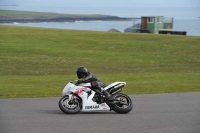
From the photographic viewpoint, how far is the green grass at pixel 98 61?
61.9ft

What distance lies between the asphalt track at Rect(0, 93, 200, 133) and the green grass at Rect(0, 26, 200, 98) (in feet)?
8.77

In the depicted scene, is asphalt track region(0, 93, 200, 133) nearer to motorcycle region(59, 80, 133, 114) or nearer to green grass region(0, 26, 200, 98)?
motorcycle region(59, 80, 133, 114)

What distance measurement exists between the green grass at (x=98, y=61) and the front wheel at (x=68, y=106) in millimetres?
4079

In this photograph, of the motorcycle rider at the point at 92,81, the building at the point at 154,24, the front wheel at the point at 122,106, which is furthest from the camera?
the building at the point at 154,24

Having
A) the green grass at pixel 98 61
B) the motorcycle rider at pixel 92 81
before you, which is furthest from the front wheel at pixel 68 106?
the green grass at pixel 98 61

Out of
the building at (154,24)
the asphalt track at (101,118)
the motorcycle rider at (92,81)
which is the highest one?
the motorcycle rider at (92,81)

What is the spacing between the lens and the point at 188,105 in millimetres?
13453

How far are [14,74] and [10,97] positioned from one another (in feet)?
27.5

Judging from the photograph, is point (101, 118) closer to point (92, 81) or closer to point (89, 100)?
point (89, 100)

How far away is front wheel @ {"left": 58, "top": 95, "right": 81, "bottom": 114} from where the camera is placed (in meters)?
11.5

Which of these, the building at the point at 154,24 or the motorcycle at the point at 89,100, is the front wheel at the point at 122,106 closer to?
the motorcycle at the point at 89,100

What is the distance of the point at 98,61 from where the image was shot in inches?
1153

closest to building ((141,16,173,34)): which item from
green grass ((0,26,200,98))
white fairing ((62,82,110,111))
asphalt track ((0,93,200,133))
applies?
green grass ((0,26,200,98))

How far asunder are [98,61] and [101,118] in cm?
1820
